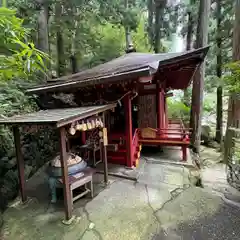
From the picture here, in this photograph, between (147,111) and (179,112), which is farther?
(179,112)

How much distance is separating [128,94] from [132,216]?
304cm

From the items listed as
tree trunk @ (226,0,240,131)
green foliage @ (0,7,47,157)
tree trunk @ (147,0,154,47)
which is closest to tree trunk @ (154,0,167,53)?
tree trunk @ (147,0,154,47)

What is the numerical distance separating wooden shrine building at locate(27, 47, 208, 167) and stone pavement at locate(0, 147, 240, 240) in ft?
4.85

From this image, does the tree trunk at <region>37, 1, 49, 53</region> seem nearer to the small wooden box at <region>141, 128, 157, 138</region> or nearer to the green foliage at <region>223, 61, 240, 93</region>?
the small wooden box at <region>141, 128, 157, 138</region>

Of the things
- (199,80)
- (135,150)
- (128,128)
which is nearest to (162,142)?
(135,150)

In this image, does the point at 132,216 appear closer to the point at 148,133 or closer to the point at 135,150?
the point at 135,150

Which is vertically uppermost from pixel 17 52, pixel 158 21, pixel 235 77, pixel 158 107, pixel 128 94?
pixel 158 21

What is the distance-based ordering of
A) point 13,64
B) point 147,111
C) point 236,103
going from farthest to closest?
point 147,111
point 236,103
point 13,64

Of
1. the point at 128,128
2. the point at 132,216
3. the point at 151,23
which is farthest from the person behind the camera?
the point at 151,23

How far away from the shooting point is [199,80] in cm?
804

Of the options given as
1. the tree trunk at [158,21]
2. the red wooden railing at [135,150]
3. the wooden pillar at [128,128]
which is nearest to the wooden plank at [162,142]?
the red wooden railing at [135,150]

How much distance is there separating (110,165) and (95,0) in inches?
287

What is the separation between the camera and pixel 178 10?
456 inches

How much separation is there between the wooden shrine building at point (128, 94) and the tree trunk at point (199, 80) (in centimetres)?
140
